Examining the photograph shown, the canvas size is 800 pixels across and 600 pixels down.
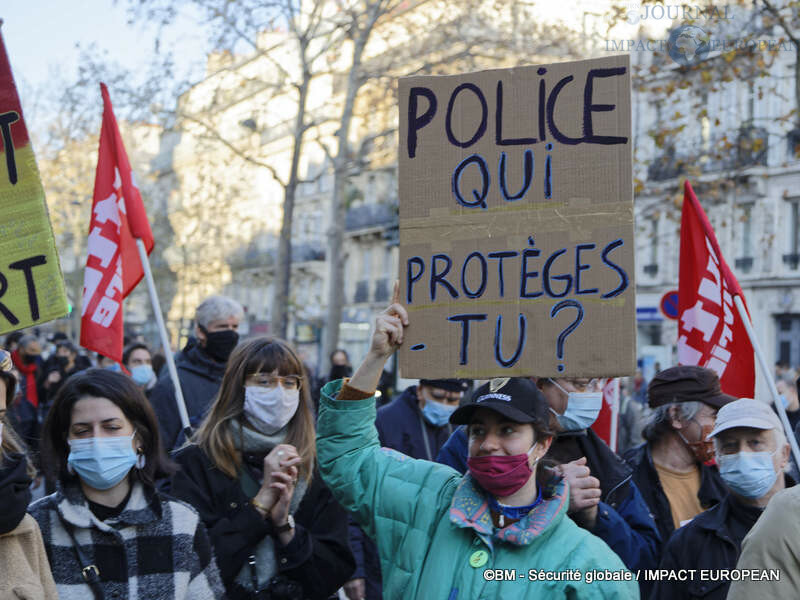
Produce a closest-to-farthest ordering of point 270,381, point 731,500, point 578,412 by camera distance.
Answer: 1. point 731,500
2. point 578,412
3. point 270,381

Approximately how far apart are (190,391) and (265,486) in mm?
2501

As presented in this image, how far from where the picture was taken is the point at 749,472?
13.0 feet

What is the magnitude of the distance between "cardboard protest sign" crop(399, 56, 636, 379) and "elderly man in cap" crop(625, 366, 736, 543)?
1.62 meters

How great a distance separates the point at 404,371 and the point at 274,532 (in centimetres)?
94

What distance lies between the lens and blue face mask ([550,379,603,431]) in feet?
14.0

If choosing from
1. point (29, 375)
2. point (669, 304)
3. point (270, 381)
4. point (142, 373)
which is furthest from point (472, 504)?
point (29, 375)

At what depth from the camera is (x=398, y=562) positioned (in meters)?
3.38

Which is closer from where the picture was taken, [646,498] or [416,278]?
[416,278]

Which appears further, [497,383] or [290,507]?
[290,507]

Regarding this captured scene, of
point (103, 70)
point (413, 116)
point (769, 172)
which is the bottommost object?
point (769, 172)

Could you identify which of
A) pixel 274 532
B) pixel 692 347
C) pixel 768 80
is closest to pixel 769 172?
pixel 768 80

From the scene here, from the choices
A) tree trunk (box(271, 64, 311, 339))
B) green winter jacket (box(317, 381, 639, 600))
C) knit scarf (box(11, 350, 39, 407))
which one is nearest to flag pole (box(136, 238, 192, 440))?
green winter jacket (box(317, 381, 639, 600))

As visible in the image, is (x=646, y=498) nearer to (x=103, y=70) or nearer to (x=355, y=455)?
(x=355, y=455)

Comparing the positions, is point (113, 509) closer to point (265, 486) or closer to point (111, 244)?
point (265, 486)
